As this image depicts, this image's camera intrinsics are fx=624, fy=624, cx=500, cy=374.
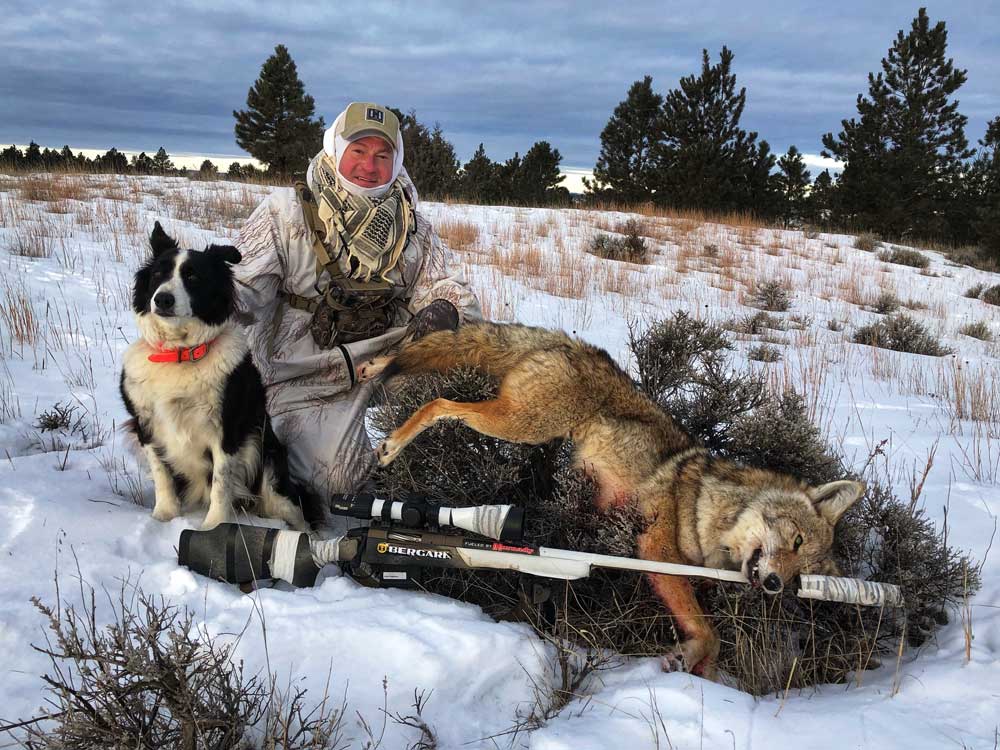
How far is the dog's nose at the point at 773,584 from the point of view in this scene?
98.1 inches

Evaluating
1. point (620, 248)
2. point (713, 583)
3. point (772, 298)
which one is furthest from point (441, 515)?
point (620, 248)

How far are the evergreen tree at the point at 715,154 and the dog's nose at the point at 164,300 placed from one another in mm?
26625

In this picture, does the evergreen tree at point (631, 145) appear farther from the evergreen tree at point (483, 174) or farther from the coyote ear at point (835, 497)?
the coyote ear at point (835, 497)

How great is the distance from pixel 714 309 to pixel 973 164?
24036 mm

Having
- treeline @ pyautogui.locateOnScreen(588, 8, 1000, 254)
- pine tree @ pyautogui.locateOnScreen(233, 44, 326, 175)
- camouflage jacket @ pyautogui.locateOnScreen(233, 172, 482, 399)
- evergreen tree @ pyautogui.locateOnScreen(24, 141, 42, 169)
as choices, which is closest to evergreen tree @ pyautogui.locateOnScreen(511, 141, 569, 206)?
treeline @ pyautogui.locateOnScreen(588, 8, 1000, 254)

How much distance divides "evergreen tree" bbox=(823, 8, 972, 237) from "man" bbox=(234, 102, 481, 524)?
27.2 m

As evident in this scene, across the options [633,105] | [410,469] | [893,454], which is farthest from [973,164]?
[410,469]

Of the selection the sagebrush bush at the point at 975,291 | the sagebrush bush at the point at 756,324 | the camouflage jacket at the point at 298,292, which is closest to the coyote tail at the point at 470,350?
the camouflage jacket at the point at 298,292

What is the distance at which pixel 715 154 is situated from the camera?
89.9 feet

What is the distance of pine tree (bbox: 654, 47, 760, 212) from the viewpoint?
2717 cm

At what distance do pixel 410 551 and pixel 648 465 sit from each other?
1.27m

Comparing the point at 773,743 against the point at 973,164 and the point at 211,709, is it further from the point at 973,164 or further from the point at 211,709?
the point at 973,164

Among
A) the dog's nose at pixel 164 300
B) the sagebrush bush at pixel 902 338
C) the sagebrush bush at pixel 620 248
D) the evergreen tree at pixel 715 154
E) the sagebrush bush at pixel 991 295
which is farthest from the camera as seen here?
the evergreen tree at pixel 715 154

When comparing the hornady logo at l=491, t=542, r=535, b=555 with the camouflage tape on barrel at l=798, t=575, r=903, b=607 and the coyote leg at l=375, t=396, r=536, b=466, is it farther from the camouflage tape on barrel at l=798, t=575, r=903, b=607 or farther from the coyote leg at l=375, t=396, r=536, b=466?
the camouflage tape on barrel at l=798, t=575, r=903, b=607
